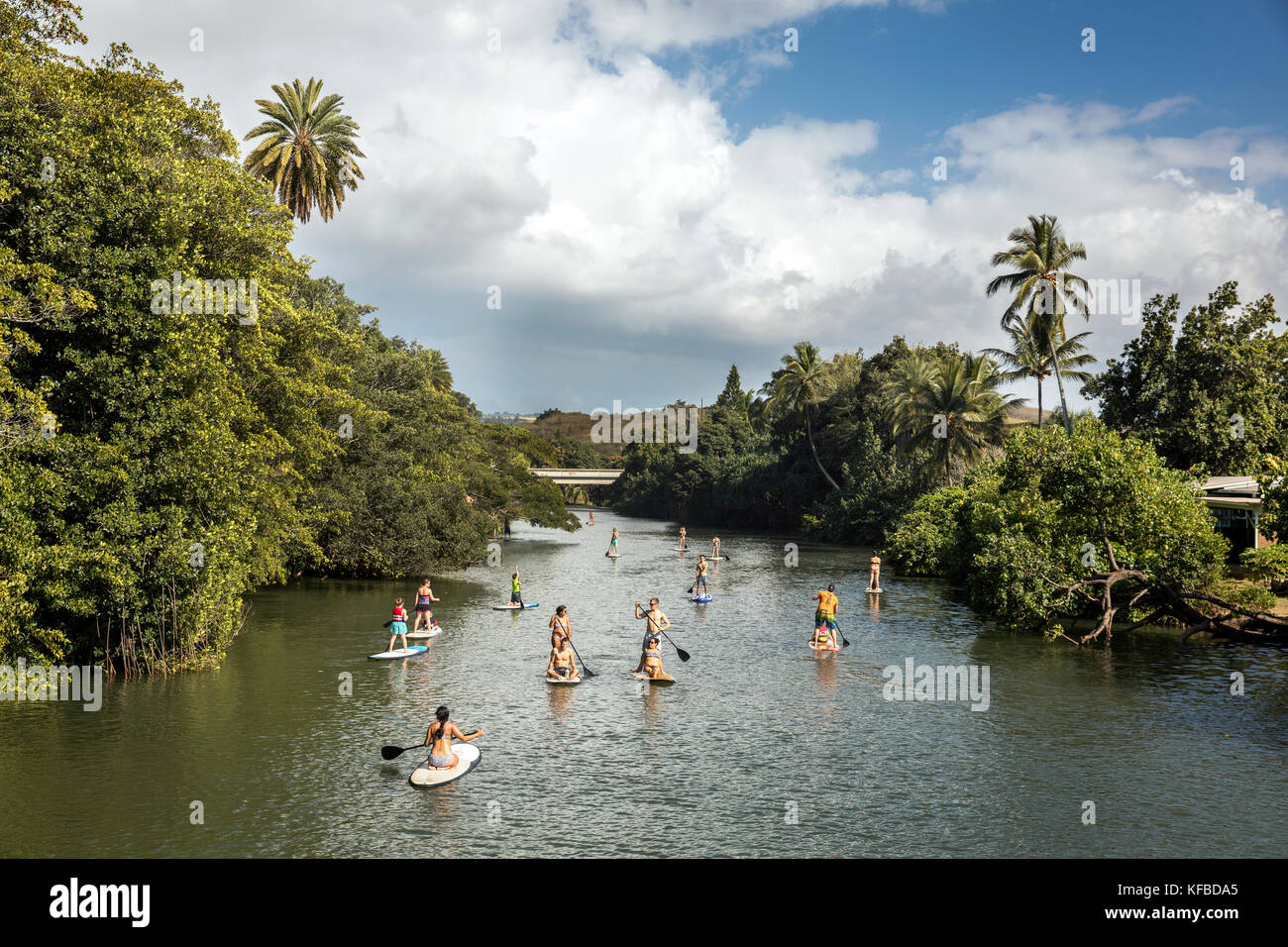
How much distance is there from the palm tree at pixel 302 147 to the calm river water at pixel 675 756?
1132 inches

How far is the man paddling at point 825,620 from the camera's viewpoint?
2669 cm

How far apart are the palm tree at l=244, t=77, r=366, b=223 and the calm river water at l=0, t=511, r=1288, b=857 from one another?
94.3ft

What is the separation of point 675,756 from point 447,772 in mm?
4083

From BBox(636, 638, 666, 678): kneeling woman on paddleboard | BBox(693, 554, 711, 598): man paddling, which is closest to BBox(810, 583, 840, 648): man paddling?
BBox(636, 638, 666, 678): kneeling woman on paddleboard

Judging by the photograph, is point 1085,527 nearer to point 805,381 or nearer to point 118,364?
point 118,364

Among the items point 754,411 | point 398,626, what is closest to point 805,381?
point 754,411

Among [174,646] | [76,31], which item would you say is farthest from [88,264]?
[174,646]

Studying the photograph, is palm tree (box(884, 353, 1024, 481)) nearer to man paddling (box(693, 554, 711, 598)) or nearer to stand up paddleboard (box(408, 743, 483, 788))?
man paddling (box(693, 554, 711, 598))

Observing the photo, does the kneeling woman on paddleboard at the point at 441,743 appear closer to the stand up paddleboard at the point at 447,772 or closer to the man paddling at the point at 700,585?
the stand up paddleboard at the point at 447,772

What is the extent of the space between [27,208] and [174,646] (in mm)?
10277

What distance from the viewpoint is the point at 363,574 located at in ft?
146

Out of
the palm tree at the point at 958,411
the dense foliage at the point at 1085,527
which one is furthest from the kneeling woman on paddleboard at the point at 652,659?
the palm tree at the point at 958,411

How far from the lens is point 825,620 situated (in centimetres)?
2691
